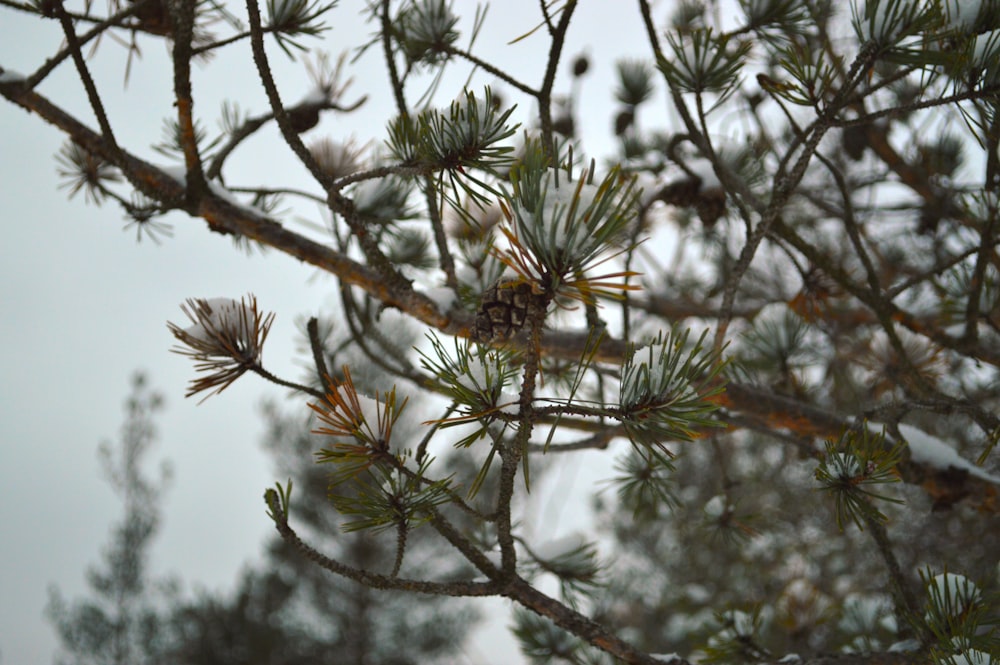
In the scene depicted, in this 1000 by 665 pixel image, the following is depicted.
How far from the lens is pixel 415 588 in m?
0.63

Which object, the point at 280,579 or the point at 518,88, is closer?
the point at 518,88

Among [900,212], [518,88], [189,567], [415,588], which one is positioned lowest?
[415,588]

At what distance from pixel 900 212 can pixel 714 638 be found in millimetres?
1363

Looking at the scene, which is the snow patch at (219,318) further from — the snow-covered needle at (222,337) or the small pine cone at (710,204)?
the small pine cone at (710,204)

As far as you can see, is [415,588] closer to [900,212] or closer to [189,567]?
[900,212]

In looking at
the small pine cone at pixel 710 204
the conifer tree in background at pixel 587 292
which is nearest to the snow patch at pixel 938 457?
the conifer tree in background at pixel 587 292

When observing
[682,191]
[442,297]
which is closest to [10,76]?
[442,297]

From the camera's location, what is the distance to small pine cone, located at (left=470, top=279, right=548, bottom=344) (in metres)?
0.50

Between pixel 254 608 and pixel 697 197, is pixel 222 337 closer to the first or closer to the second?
pixel 697 197

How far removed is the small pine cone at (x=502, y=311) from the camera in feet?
1.63

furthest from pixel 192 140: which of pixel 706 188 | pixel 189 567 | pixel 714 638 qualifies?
pixel 189 567

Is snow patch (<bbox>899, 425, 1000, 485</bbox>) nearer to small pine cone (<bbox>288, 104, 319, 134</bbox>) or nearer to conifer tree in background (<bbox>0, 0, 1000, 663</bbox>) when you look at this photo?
conifer tree in background (<bbox>0, 0, 1000, 663</bbox>)

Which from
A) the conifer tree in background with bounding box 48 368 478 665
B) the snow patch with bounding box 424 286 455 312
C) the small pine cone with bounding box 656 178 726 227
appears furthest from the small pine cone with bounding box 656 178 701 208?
the conifer tree in background with bounding box 48 368 478 665

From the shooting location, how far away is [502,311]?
20.2 inches
